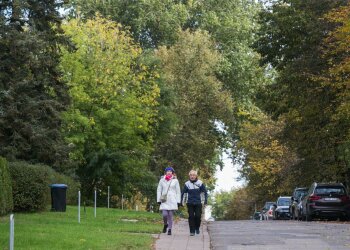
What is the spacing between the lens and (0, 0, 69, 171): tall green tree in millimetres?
29016

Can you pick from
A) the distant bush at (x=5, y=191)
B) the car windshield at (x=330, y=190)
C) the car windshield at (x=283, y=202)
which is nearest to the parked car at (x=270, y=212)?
the car windshield at (x=283, y=202)

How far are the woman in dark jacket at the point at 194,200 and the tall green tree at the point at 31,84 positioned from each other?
998 cm

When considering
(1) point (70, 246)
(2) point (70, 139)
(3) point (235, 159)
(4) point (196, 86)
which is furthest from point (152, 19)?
(1) point (70, 246)

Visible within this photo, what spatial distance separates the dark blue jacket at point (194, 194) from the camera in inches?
827

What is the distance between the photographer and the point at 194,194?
21.1 metres

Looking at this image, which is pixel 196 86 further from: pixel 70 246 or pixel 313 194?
pixel 70 246

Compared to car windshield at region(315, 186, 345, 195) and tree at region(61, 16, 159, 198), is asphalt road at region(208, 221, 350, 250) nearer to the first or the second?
car windshield at region(315, 186, 345, 195)

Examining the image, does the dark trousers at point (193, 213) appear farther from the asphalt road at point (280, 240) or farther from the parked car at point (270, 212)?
the parked car at point (270, 212)

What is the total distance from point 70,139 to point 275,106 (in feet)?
34.5

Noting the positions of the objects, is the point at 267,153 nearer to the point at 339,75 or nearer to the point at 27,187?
the point at 339,75

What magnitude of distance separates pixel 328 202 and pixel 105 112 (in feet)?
46.3

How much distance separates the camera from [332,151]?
136 ft

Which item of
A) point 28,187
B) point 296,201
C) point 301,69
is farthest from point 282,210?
point 28,187

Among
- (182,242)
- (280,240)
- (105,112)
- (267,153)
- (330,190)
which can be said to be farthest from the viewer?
(267,153)
